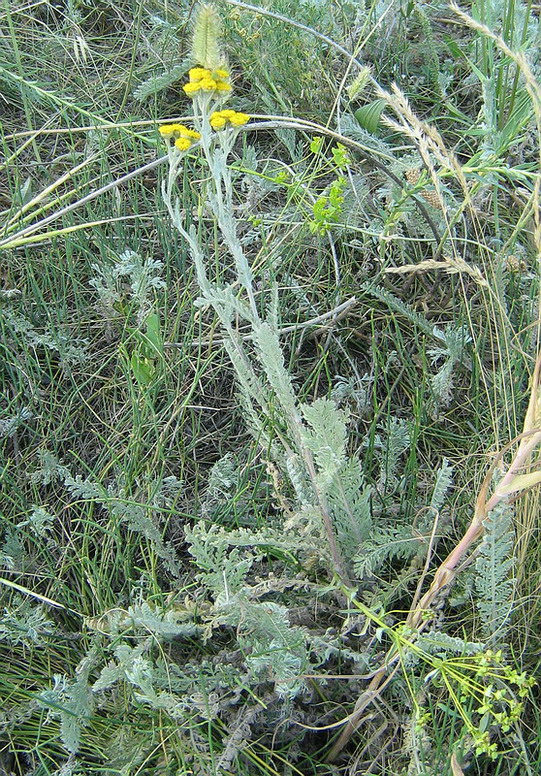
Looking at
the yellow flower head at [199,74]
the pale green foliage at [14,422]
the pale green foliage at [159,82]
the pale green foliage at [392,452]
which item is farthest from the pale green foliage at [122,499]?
the pale green foliage at [159,82]

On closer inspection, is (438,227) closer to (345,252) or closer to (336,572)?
→ (345,252)

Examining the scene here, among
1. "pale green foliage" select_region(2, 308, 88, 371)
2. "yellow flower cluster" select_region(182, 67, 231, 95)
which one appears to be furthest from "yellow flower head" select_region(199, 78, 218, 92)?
"pale green foliage" select_region(2, 308, 88, 371)

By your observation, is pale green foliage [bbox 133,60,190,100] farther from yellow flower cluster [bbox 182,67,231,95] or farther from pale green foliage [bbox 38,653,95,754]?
pale green foliage [bbox 38,653,95,754]

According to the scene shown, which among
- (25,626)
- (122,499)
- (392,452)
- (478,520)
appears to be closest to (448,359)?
(392,452)

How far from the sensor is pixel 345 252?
2.11m

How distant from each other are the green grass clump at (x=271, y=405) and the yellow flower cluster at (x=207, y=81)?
1.5 inches

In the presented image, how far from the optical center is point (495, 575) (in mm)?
1342

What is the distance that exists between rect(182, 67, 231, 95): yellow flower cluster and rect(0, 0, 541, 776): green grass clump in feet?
0.13

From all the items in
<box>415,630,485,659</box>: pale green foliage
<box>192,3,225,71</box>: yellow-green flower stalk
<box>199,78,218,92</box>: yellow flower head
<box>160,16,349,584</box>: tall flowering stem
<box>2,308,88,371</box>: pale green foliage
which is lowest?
<box>415,630,485,659</box>: pale green foliage

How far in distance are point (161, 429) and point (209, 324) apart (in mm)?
343

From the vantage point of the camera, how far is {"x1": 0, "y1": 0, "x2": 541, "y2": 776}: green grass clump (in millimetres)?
1340

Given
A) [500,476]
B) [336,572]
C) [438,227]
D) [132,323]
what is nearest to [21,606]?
[336,572]

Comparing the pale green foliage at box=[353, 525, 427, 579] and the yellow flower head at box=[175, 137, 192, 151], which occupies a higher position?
the yellow flower head at box=[175, 137, 192, 151]

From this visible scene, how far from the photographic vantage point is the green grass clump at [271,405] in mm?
1340
